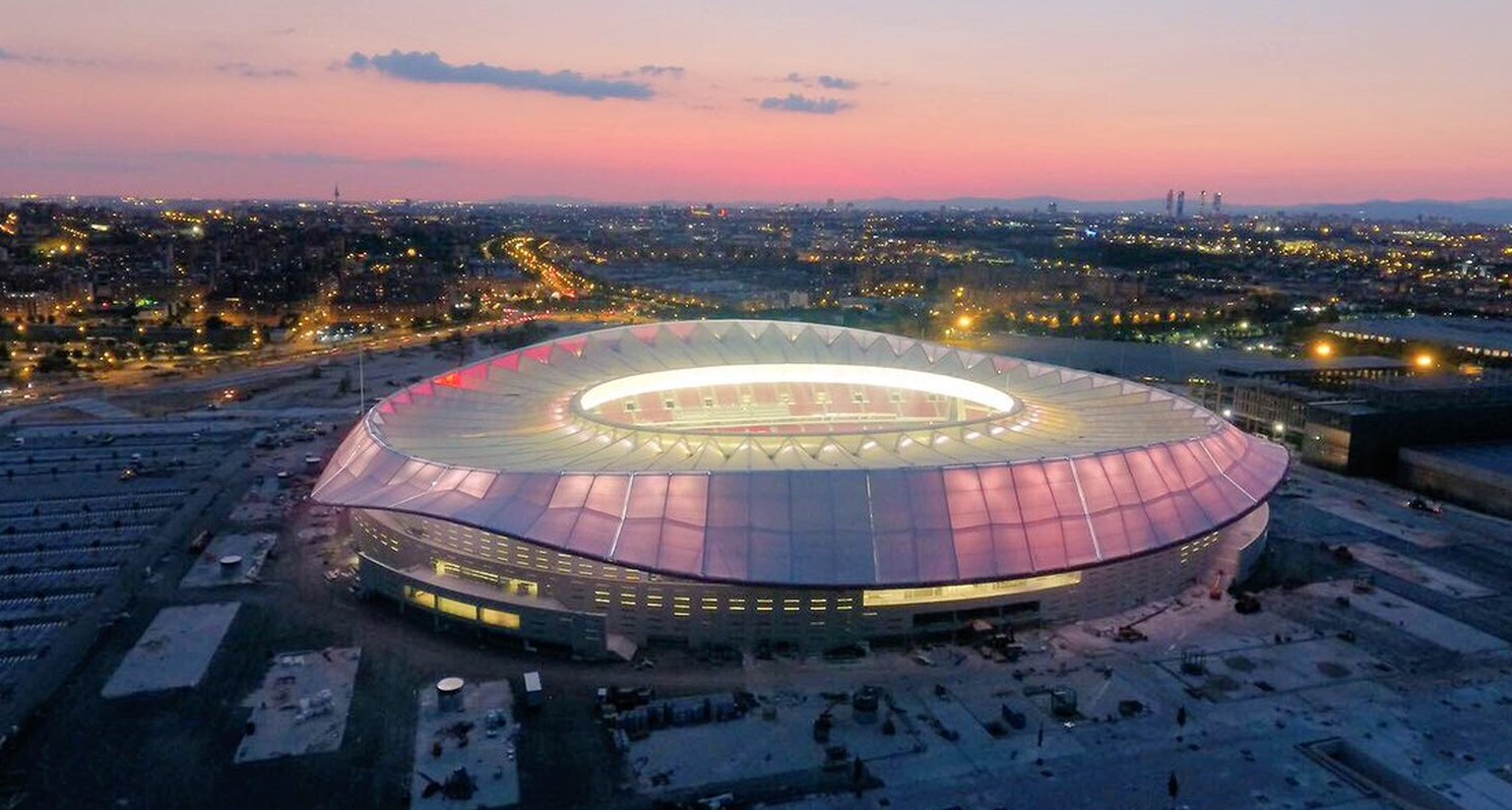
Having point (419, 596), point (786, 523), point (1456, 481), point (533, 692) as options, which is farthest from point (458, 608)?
point (1456, 481)

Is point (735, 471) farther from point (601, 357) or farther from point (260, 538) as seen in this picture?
point (260, 538)

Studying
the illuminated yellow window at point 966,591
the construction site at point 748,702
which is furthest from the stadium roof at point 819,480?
the construction site at point 748,702

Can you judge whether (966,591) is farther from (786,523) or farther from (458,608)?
(458,608)

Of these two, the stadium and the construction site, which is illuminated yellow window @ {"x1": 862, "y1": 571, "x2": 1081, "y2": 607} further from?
the construction site

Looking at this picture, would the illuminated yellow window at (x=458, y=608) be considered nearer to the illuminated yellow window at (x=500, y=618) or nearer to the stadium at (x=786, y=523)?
the stadium at (x=786, y=523)

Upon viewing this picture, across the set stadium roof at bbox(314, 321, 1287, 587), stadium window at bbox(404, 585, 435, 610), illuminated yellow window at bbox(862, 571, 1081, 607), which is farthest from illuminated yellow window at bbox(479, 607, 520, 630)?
illuminated yellow window at bbox(862, 571, 1081, 607)
